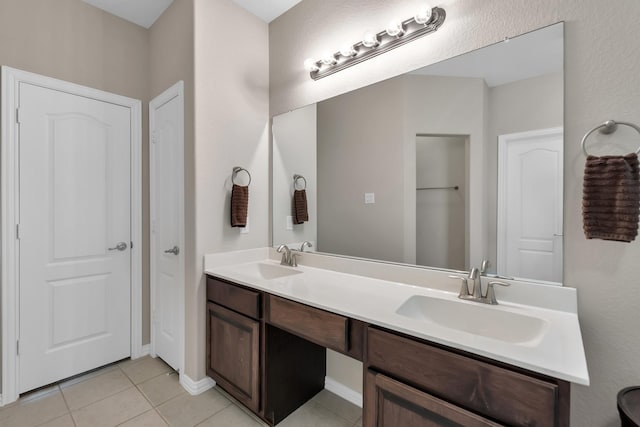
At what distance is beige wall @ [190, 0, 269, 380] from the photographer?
192cm

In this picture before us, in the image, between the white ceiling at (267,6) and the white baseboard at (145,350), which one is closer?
the white ceiling at (267,6)

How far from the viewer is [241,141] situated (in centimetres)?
214

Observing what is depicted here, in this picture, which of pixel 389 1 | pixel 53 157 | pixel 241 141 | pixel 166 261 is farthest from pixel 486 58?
pixel 53 157

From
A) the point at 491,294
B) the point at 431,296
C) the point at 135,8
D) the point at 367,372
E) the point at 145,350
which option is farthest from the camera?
the point at 145,350

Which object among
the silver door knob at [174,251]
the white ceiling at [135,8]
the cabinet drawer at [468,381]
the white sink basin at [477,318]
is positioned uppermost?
the white ceiling at [135,8]

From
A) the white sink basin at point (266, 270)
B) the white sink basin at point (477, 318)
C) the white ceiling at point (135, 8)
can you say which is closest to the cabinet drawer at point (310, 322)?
the white sink basin at point (477, 318)

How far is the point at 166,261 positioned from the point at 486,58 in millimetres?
2410

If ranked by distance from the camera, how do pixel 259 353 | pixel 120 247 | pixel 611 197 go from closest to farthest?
pixel 611 197 < pixel 259 353 < pixel 120 247

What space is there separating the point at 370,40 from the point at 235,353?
6.39 feet

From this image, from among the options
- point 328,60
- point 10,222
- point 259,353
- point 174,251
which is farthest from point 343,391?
point 10,222

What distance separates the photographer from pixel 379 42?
1.64m

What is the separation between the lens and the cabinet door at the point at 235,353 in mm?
1623

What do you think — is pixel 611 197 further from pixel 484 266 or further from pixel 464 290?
pixel 464 290

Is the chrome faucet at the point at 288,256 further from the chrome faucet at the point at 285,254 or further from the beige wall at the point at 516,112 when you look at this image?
the beige wall at the point at 516,112
